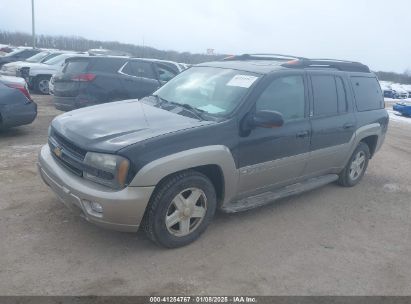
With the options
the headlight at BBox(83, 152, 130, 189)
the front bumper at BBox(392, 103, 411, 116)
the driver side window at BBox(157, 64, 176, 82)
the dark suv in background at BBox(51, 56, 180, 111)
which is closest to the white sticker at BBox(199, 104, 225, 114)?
the headlight at BBox(83, 152, 130, 189)

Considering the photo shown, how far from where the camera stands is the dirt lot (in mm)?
3346

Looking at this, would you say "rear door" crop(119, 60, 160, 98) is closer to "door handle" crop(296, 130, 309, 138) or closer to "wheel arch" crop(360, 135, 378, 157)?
"wheel arch" crop(360, 135, 378, 157)

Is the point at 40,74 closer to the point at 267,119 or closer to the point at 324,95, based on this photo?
the point at 324,95

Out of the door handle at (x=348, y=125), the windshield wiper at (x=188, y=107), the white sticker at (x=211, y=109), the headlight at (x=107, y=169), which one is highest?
the white sticker at (x=211, y=109)

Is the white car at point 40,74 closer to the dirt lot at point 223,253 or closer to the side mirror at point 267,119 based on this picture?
the dirt lot at point 223,253

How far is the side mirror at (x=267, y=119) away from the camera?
404 centimetres

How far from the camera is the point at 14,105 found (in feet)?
25.1

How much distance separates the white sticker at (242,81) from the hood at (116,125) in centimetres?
72

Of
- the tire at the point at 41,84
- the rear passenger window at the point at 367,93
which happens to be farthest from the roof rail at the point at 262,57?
the tire at the point at 41,84

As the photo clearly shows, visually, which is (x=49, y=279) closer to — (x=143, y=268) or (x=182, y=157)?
(x=143, y=268)

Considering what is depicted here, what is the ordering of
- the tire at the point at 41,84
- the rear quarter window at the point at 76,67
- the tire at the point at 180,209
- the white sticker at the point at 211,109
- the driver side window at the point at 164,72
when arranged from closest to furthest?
the tire at the point at 180,209
the white sticker at the point at 211,109
the rear quarter window at the point at 76,67
the driver side window at the point at 164,72
the tire at the point at 41,84

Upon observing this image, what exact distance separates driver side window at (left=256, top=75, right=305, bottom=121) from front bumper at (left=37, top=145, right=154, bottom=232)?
168 centimetres

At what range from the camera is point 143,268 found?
3.55 metres

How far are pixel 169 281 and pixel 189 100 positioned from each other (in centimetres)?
209
